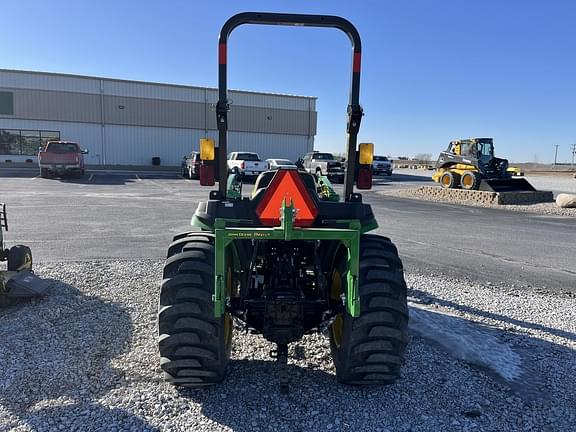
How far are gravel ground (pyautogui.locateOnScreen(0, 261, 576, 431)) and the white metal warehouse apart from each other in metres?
31.0

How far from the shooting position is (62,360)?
3717 mm

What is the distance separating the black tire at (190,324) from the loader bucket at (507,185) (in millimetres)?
19044

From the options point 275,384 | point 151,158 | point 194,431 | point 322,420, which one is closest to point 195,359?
point 194,431

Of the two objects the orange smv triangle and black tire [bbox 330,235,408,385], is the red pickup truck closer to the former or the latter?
the orange smv triangle

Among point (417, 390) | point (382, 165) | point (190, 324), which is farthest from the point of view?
point (382, 165)

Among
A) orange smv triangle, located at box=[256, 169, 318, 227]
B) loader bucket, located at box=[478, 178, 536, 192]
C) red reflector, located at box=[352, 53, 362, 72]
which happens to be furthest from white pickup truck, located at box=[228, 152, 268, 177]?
orange smv triangle, located at box=[256, 169, 318, 227]

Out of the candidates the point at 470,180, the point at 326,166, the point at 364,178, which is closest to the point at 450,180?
the point at 470,180

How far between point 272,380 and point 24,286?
10.7 feet

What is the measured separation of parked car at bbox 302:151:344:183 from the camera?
26.7 metres

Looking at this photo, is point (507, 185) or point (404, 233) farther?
point (507, 185)

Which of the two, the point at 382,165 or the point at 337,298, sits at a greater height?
the point at 382,165

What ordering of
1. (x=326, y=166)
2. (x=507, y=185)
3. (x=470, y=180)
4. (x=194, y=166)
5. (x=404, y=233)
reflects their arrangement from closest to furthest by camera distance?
(x=404, y=233) → (x=507, y=185) → (x=470, y=180) → (x=194, y=166) → (x=326, y=166)

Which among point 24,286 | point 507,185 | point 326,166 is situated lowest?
point 24,286

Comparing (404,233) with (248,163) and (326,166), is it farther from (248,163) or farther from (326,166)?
(326,166)
